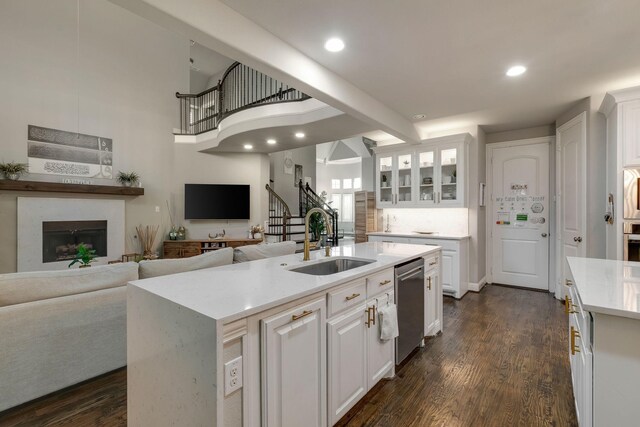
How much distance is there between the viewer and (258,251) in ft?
10.4

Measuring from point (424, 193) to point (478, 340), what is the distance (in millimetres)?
2549

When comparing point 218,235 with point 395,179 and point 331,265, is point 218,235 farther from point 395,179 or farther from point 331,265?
point 331,265

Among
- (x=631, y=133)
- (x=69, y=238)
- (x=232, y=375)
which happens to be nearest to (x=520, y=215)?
(x=631, y=133)

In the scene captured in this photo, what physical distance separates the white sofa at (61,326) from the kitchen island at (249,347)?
85 cm

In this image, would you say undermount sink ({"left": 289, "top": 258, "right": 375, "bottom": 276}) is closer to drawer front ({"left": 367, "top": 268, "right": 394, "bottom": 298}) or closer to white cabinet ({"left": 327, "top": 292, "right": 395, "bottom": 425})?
drawer front ({"left": 367, "top": 268, "right": 394, "bottom": 298})

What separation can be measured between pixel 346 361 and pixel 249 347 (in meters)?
0.80

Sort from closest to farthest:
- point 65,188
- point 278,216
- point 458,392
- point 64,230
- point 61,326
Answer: point 61,326 < point 458,392 < point 65,188 < point 64,230 < point 278,216

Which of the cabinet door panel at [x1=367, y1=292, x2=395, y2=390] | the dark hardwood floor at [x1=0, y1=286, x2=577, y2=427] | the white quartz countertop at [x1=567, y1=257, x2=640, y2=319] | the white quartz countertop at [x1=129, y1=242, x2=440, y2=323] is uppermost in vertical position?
the white quartz countertop at [x1=567, y1=257, x2=640, y2=319]

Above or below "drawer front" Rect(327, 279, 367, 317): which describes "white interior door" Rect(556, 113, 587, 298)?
above

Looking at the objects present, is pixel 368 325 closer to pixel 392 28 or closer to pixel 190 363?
pixel 190 363

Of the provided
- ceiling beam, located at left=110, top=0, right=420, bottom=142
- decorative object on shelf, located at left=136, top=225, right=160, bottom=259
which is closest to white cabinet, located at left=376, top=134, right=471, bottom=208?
ceiling beam, located at left=110, top=0, right=420, bottom=142

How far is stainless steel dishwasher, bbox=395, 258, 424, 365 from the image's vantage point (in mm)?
2395

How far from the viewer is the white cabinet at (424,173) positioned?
15.0 feet

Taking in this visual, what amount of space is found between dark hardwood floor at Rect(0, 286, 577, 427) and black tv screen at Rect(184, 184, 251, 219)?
4415 mm
